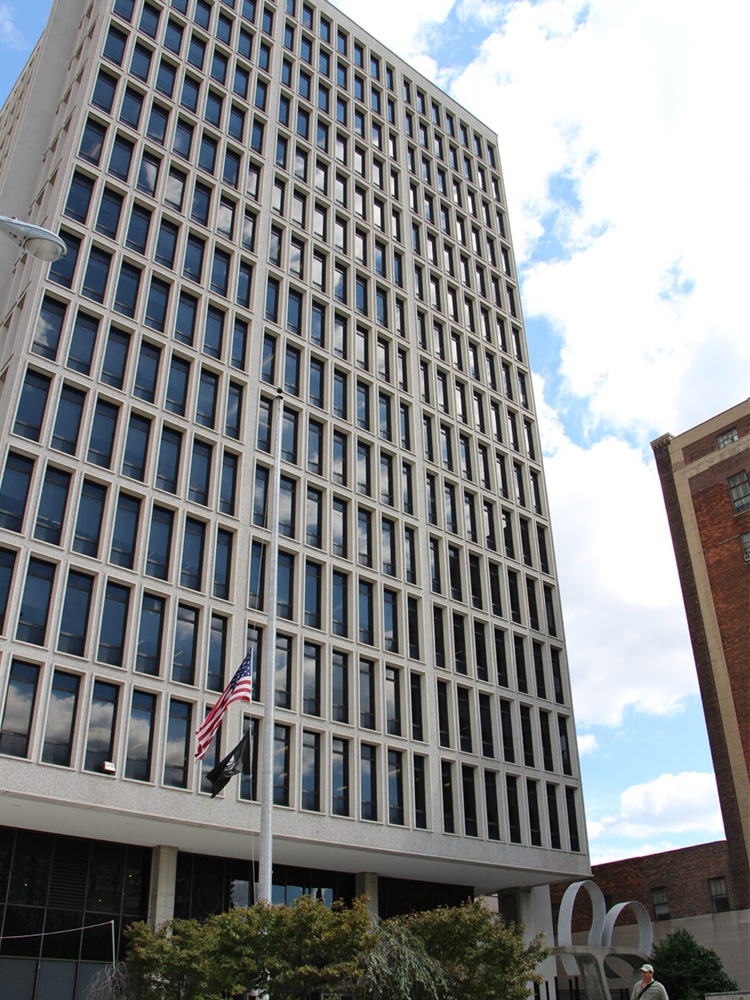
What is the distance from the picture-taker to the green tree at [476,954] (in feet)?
87.4

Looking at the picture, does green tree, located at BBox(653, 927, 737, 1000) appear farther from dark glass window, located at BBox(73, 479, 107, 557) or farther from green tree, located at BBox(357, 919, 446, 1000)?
dark glass window, located at BBox(73, 479, 107, 557)

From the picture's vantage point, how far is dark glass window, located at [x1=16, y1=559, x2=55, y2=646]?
30375 millimetres

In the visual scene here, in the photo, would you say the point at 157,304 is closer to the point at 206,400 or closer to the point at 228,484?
the point at 206,400

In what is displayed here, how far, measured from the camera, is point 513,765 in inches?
1718

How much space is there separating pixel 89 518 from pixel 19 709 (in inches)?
292

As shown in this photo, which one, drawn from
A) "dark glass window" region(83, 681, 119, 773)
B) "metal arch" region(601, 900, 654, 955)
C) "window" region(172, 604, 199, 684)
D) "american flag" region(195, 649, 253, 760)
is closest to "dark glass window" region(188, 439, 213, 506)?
"window" region(172, 604, 199, 684)

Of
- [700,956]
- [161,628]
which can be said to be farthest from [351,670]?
[700,956]

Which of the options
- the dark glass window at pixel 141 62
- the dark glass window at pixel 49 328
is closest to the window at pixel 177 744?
the dark glass window at pixel 49 328

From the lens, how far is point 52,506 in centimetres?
3269

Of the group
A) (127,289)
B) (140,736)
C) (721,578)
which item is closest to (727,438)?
(721,578)

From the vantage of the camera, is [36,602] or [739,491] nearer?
[36,602]

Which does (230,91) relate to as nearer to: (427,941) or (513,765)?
(513,765)

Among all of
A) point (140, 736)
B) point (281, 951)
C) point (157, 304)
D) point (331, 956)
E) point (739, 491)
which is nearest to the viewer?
point (281, 951)

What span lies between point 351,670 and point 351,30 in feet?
134
